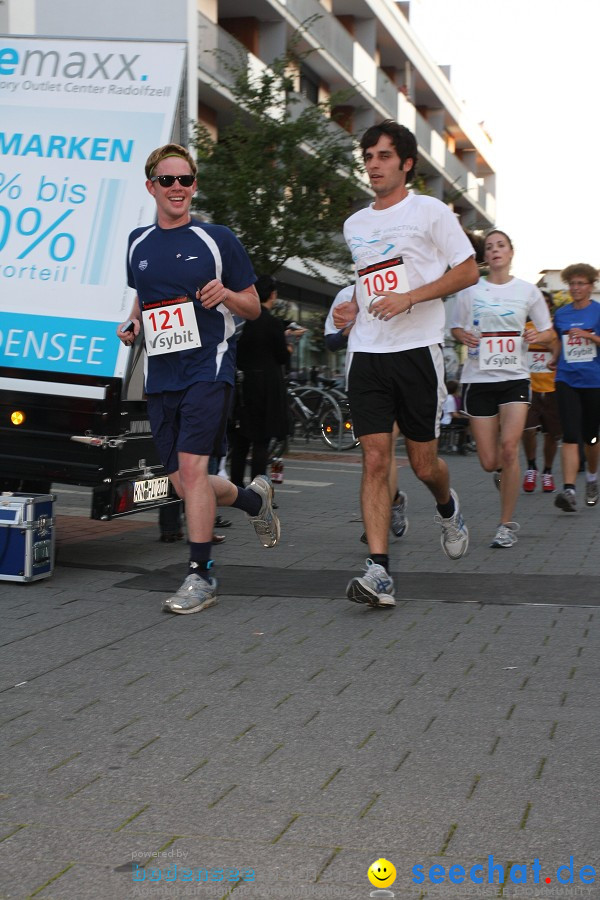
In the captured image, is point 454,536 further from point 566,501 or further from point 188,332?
point 566,501

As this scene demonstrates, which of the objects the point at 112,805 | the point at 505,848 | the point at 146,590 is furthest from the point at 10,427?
the point at 505,848

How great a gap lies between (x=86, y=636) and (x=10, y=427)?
2.01 meters

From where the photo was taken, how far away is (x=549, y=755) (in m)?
3.49

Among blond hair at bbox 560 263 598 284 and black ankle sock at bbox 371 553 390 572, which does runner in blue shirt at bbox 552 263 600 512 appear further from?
black ankle sock at bbox 371 553 390 572

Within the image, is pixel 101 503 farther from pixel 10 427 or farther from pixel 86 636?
pixel 86 636

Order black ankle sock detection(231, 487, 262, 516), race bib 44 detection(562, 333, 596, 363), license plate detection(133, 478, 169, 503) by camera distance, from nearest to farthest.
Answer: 1. black ankle sock detection(231, 487, 262, 516)
2. license plate detection(133, 478, 169, 503)
3. race bib 44 detection(562, 333, 596, 363)

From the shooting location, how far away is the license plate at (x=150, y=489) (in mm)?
6836

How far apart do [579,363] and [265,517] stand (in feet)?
14.4

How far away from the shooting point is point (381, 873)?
266 cm

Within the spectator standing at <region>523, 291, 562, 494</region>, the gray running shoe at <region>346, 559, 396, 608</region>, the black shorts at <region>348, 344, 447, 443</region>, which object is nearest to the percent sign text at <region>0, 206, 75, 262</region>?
the black shorts at <region>348, 344, 447, 443</region>

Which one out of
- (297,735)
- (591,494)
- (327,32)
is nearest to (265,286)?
(591,494)

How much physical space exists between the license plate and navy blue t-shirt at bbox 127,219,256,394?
1.09 metres

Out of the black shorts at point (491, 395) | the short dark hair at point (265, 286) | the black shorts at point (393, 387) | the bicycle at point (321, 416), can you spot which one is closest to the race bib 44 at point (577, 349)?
the black shorts at point (491, 395)

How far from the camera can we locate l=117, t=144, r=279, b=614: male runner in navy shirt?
574cm
